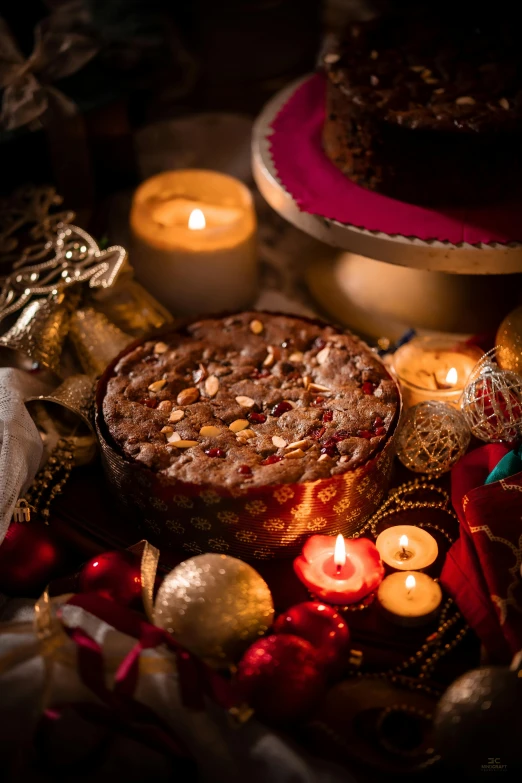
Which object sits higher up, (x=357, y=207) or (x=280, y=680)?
(x=357, y=207)

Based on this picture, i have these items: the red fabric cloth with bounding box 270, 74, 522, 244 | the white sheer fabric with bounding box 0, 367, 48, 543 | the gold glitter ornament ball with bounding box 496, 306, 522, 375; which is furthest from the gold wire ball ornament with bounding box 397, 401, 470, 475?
the white sheer fabric with bounding box 0, 367, 48, 543

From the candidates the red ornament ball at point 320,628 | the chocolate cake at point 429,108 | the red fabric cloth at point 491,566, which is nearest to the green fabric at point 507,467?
the red fabric cloth at point 491,566

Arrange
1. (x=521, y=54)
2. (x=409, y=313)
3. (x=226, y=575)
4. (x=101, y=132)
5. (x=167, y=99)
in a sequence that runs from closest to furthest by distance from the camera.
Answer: (x=226, y=575), (x=521, y=54), (x=409, y=313), (x=101, y=132), (x=167, y=99)

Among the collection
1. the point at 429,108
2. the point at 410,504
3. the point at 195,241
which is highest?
the point at 429,108

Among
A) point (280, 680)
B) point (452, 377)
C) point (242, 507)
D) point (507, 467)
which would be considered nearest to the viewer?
point (280, 680)

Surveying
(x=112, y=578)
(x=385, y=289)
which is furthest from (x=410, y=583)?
(x=385, y=289)

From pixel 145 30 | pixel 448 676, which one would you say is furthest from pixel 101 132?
pixel 448 676

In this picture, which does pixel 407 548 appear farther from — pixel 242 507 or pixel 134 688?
pixel 134 688

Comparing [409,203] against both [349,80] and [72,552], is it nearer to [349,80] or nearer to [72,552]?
[349,80]
